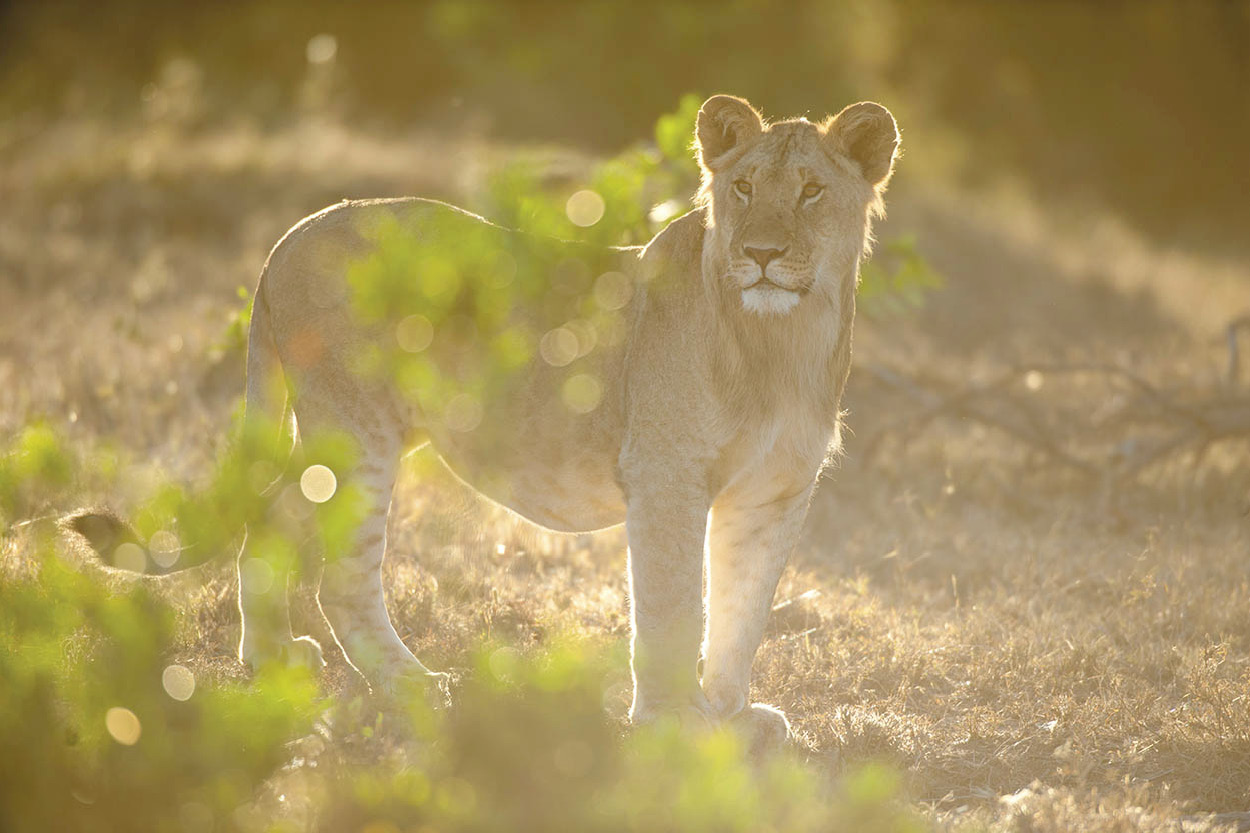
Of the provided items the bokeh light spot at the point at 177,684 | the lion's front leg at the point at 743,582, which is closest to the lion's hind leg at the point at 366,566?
the lion's front leg at the point at 743,582

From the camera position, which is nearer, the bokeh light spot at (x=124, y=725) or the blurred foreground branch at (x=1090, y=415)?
the bokeh light spot at (x=124, y=725)

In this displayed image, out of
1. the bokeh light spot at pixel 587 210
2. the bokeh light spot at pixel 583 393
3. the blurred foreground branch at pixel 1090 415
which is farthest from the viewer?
the blurred foreground branch at pixel 1090 415

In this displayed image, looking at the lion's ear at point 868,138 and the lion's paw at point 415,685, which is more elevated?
the lion's ear at point 868,138

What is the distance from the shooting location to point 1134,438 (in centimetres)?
815

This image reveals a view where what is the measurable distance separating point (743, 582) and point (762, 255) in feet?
3.94

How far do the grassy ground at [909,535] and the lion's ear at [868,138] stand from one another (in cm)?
194

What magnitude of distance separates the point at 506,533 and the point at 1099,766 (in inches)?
126

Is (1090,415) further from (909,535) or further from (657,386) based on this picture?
(657,386)

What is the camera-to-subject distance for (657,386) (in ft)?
14.3

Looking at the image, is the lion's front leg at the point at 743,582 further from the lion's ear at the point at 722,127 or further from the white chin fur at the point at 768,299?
the lion's ear at the point at 722,127

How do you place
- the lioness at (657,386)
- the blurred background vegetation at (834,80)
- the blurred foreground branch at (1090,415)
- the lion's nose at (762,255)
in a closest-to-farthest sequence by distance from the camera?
the lion's nose at (762,255) → the lioness at (657,386) → the blurred foreground branch at (1090,415) → the blurred background vegetation at (834,80)

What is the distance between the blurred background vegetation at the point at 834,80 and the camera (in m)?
19.7

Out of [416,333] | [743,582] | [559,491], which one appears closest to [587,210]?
[559,491]

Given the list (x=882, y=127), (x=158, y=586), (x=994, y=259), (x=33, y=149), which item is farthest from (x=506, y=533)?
(x=33, y=149)
